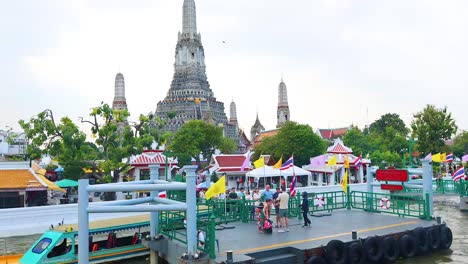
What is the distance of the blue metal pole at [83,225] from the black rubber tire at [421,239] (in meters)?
11.6

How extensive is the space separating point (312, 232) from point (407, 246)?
3.47 meters

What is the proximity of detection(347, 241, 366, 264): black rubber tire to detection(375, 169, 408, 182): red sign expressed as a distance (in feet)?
21.2

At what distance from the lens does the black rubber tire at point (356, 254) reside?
13781 millimetres

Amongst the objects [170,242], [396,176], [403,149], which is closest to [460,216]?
[396,176]

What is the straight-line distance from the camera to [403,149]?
63062 mm

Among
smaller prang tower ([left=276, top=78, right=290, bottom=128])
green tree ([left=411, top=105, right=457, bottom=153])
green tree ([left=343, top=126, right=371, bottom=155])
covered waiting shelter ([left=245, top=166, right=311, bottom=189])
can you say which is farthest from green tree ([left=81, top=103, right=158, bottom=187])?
smaller prang tower ([left=276, top=78, right=290, bottom=128])

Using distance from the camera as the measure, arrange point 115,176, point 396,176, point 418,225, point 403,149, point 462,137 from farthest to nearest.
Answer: point 462,137, point 403,149, point 115,176, point 396,176, point 418,225

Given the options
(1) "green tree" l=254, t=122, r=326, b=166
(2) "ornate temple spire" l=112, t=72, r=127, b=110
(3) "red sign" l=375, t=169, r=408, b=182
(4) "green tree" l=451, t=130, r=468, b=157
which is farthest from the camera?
(2) "ornate temple spire" l=112, t=72, r=127, b=110

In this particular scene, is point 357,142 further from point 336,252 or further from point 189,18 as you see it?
point 189,18

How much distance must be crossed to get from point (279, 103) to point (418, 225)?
95.9 meters

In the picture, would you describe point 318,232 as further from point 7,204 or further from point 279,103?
point 279,103

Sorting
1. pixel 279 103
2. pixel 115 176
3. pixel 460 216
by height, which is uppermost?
pixel 279 103

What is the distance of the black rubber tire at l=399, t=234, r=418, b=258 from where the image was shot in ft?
49.5

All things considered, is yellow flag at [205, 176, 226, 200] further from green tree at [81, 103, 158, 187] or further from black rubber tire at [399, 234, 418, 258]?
green tree at [81, 103, 158, 187]
